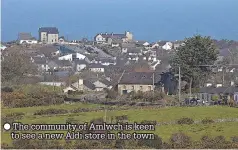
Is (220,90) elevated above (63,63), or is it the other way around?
(63,63)

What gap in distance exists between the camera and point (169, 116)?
19859 mm

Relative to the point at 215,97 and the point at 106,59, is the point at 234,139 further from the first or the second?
the point at 106,59

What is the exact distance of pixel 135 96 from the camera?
87.1 ft

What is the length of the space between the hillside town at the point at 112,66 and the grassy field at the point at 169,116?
4408 mm

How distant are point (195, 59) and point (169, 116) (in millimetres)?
10952

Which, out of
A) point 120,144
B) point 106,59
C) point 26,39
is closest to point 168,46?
point 106,59

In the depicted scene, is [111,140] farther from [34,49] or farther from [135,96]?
[34,49]

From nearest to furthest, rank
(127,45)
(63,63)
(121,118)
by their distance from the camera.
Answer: (121,118) < (63,63) < (127,45)

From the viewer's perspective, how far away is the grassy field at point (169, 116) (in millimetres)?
17000

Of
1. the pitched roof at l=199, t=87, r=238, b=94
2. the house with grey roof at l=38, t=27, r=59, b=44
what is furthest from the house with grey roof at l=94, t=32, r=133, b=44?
the pitched roof at l=199, t=87, r=238, b=94

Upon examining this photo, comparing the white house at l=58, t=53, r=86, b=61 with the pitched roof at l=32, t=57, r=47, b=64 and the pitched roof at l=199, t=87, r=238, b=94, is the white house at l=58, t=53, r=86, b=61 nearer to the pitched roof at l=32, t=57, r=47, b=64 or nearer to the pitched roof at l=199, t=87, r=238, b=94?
the pitched roof at l=32, t=57, r=47, b=64

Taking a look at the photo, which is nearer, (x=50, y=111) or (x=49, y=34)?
(x=50, y=111)

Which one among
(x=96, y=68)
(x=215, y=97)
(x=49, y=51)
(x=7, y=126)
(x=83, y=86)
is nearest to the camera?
(x=7, y=126)

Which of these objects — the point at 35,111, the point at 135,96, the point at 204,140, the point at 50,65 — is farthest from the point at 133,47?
the point at 204,140
